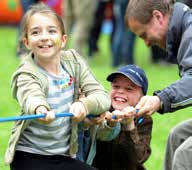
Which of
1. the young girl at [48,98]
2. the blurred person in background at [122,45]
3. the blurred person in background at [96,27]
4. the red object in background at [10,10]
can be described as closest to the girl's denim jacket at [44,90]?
the young girl at [48,98]

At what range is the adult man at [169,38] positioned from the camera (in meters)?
4.00

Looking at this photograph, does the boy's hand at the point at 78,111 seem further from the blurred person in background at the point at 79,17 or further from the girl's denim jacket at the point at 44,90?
the blurred person in background at the point at 79,17

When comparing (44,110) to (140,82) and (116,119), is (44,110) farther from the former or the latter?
(140,82)

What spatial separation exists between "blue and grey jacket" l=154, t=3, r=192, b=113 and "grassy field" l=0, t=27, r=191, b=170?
1557 mm

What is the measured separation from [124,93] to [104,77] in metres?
5.17

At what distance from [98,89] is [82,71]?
0.14 metres

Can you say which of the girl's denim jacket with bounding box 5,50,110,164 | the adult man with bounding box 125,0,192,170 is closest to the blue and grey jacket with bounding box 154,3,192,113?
the adult man with bounding box 125,0,192,170

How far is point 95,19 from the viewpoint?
12.8 m

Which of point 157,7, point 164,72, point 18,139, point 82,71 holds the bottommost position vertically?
point 164,72

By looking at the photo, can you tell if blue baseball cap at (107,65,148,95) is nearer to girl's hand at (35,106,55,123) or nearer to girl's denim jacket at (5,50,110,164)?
girl's denim jacket at (5,50,110,164)

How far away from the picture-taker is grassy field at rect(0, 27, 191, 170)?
6544 millimetres

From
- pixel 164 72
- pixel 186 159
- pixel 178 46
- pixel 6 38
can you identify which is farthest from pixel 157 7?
pixel 6 38

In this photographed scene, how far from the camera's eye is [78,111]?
400 centimetres

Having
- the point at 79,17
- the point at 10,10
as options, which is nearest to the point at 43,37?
the point at 79,17
